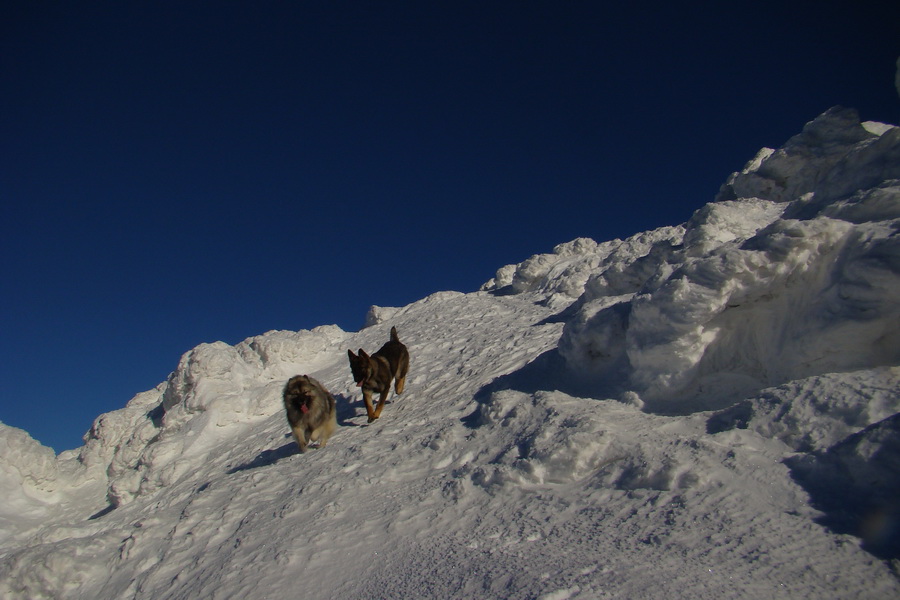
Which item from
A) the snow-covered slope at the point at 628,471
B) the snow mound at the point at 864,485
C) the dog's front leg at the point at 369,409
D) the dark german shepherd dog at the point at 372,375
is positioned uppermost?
the dark german shepherd dog at the point at 372,375

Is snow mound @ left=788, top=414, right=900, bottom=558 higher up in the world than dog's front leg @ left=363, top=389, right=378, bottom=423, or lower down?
lower down

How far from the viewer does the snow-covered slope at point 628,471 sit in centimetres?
→ 304

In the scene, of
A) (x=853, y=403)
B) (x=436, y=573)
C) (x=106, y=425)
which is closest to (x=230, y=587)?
(x=436, y=573)

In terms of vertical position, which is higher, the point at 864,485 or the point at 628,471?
the point at 628,471

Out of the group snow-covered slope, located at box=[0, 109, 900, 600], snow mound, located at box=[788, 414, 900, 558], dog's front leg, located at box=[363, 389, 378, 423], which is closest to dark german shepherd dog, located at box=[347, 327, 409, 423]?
dog's front leg, located at box=[363, 389, 378, 423]

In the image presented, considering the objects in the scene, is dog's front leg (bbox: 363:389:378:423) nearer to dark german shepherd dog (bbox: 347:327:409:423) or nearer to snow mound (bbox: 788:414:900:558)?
dark german shepherd dog (bbox: 347:327:409:423)

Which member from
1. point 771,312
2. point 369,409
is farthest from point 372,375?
point 771,312

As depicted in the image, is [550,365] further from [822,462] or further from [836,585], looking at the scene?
[836,585]

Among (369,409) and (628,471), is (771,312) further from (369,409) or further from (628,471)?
(369,409)

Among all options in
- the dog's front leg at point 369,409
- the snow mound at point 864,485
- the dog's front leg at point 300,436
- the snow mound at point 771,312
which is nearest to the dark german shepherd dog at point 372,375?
the dog's front leg at point 369,409

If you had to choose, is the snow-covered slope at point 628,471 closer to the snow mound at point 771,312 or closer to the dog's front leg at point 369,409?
the snow mound at point 771,312

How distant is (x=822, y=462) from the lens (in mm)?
3396

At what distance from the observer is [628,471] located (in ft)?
13.4

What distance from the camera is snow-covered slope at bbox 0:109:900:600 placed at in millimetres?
3043
